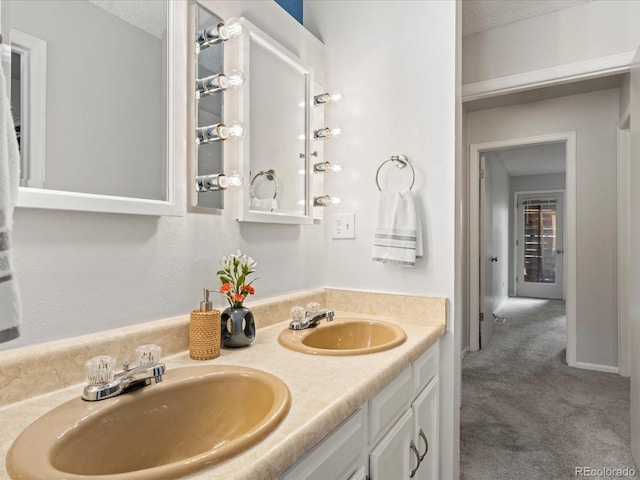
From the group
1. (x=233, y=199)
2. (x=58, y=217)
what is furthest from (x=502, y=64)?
(x=58, y=217)

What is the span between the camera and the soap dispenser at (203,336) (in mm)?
1068

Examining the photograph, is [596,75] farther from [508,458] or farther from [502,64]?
[508,458]

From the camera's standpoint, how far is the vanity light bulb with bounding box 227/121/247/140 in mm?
1243

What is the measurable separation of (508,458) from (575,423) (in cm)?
69

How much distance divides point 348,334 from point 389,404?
480mm

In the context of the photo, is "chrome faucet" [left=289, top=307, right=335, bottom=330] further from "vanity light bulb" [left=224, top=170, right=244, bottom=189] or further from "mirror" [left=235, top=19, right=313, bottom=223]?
"vanity light bulb" [left=224, top=170, right=244, bottom=189]

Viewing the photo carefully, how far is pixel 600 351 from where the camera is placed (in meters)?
3.29

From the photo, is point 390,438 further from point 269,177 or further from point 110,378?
point 269,177

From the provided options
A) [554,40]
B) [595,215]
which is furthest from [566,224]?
[554,40]

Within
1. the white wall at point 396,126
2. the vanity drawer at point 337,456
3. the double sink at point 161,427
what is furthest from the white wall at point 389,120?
the double sink at point 161,427

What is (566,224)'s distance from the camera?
359 centimetres

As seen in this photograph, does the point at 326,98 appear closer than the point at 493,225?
Yes

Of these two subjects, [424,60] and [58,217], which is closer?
[58,217]

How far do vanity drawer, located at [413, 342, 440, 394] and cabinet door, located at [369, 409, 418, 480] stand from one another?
0.11 metres
